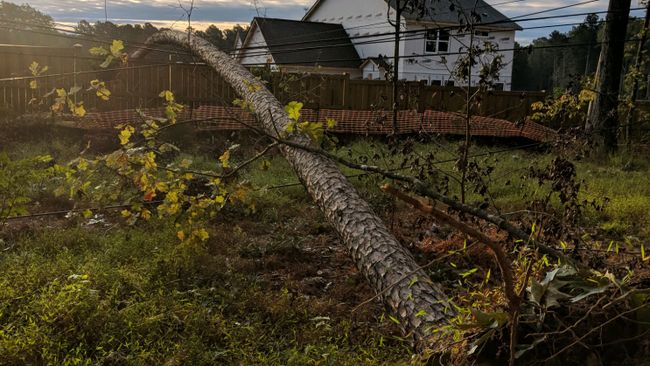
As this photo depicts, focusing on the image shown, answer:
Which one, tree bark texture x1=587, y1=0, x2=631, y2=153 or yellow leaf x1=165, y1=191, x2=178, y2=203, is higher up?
tree bark texture x1=587, y1=0, x2=631, y2=153

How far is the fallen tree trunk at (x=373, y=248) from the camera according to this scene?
2.63 meters

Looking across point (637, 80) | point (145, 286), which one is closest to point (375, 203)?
point (145, 286)

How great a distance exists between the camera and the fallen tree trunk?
104 inches

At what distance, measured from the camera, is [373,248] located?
3.45 meters

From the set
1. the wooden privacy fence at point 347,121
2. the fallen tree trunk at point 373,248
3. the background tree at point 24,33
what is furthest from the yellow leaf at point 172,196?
the background tree at point 24,33

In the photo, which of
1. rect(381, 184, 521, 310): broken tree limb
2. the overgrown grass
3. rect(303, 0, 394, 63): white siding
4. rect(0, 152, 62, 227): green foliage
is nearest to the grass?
the overgrown grass

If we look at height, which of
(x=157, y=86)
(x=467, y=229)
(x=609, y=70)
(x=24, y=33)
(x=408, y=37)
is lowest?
(x=467, y=229)

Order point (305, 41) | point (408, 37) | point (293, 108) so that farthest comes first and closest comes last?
1. point (305, 41)
2. point (408, 37)
3. point (293, 108)

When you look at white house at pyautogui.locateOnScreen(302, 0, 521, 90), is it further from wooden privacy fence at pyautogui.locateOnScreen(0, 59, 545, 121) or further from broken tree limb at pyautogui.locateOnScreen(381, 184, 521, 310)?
broken tree limb at pyautogui.locateOnScreen(381, 184, 521, 310)

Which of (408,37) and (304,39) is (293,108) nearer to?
(408,37)

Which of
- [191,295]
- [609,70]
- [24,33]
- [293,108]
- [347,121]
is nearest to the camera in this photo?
[293,108]

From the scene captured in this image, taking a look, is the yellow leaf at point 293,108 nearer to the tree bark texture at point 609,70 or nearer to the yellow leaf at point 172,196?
the yellow leaf at point 172,196

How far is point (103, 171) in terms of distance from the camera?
745 centimetres

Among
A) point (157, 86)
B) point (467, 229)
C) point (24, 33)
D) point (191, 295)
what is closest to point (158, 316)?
point (191, 295)
